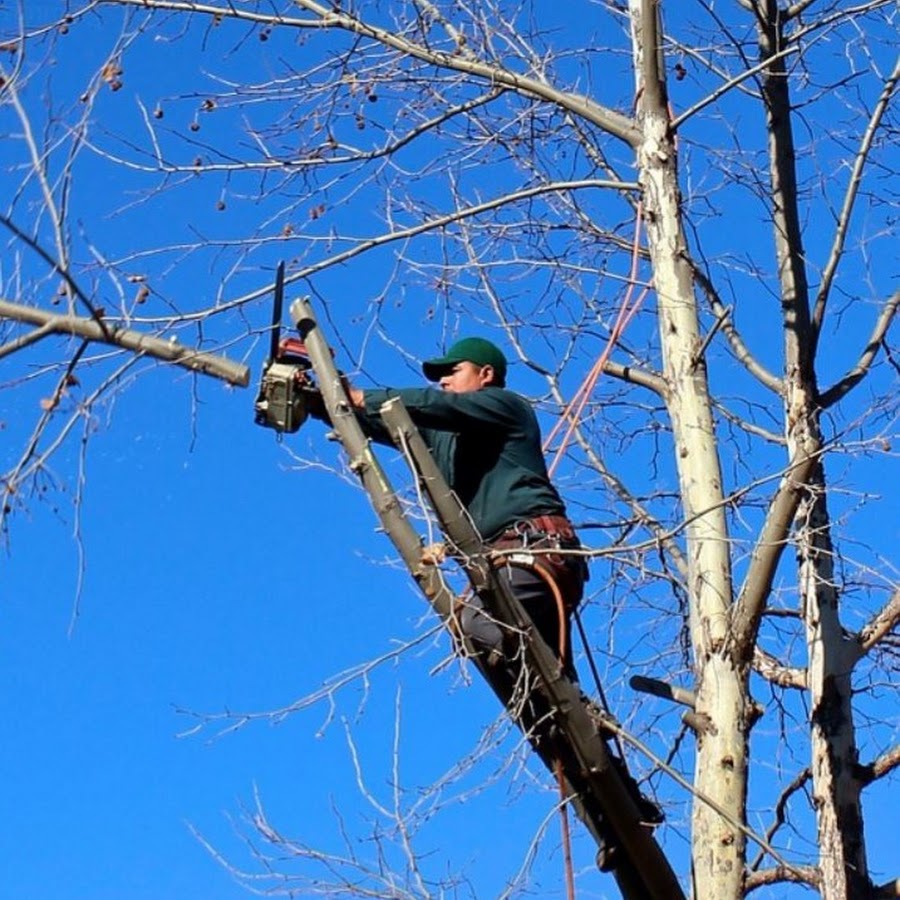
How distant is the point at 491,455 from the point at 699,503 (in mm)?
899

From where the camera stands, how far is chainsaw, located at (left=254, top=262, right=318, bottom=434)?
19.6 ft

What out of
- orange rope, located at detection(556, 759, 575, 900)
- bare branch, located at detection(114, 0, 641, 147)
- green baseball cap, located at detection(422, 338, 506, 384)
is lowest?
orange rope, located at detection(556, 759, 575, 900)

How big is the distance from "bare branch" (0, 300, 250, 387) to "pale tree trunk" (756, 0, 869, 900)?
290 cm

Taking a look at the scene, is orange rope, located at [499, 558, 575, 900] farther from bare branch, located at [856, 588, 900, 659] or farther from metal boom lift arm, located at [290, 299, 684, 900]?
bare branch, located at [856, 588, 900, 659]

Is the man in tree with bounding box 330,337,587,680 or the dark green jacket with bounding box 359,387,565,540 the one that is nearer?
the man in tree with bounding box 330,337,587,680

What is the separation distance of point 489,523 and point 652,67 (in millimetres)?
2237

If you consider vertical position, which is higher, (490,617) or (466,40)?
(466,40)

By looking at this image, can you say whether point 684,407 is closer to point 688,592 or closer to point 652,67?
point 688,592

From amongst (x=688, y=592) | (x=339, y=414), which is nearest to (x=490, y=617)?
(x=339, y=414)

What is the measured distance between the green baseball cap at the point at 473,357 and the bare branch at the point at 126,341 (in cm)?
148

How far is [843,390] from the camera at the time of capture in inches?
312

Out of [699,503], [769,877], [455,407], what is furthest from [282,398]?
[769,877]

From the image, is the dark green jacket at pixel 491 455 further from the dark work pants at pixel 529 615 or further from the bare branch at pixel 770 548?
the bare branch at pixel 770 548

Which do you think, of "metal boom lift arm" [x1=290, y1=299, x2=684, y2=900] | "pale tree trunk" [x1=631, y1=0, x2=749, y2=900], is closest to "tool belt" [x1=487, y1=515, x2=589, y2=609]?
"metal boom lift arm" [x1=290, y1=299, x2=684, y2=900]
